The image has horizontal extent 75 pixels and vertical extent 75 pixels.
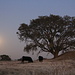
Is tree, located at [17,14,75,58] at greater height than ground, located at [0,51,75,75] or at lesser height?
greater

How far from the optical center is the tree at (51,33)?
3994cm

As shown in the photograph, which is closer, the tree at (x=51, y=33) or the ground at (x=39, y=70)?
the ground at (x=39, y=70)

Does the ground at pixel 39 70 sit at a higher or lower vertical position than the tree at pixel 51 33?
lower

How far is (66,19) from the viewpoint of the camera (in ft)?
133

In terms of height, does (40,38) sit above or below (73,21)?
below

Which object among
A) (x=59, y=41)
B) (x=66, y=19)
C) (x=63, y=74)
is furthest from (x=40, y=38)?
(x=63, y=74)

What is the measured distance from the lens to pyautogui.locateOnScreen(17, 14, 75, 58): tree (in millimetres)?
39938

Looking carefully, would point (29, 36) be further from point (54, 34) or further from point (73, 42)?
point (73, 42)

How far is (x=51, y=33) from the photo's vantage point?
40.5 m

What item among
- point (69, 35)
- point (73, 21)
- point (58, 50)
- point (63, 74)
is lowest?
point (63, 74)

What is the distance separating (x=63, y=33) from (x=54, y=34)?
1.78 metres

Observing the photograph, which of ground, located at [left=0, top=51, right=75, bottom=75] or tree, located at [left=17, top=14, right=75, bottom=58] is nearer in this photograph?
ground, located at [left=0, top=51, right=75, bottom=75]

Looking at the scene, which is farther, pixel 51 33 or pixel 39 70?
pixel 51 33

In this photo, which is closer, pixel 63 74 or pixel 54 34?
pixel 63 74
